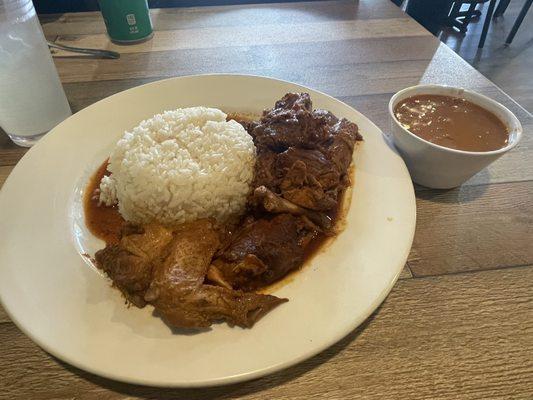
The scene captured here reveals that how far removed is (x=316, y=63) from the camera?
3.33 metres

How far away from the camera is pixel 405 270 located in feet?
5.89

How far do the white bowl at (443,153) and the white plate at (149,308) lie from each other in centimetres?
12

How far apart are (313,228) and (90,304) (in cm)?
110

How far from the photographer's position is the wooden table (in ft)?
4.57

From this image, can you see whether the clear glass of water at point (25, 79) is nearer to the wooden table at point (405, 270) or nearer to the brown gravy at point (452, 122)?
the wooden table at point (405, 270)

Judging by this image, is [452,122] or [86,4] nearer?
[452,122]

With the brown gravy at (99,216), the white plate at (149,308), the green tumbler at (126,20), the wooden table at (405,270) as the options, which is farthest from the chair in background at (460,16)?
the brown gravy at (99,216)

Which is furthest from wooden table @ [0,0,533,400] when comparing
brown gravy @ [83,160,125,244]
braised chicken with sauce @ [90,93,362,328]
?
brown gravy @ [83,160,125,244]

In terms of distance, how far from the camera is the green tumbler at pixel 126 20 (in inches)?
130

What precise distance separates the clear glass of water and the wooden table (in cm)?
19

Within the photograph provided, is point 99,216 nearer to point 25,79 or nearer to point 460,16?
point 25,79

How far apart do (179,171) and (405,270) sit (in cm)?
130

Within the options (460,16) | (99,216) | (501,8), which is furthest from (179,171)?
(501,8)

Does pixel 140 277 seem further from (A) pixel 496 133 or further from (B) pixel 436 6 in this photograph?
(B) pixel 436 6
